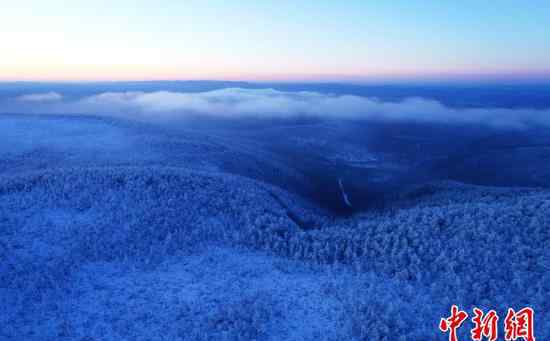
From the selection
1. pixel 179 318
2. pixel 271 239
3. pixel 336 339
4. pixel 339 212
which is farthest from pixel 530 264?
pixel 339 212

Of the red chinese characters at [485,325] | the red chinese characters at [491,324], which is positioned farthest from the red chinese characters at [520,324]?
the red chinese characters at [485,325]

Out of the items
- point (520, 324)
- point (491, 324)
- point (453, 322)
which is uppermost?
point (453, 322)

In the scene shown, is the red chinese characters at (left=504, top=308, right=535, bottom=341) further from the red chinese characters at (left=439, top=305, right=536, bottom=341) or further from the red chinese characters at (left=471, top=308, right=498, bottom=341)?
the red chinese characters at (left=471, top=308, right=498, bottom=341)

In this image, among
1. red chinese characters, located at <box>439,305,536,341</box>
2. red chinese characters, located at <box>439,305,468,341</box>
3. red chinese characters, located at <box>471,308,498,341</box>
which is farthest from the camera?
red chinese characters, located at <box>471,308,498,341</box>

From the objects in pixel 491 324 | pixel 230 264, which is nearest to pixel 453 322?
pixel 491 324

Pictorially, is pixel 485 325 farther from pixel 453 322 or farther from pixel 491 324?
pixel 453 322

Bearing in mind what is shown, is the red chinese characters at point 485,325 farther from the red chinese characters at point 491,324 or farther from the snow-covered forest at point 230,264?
the snow-covered forest at point 230,264

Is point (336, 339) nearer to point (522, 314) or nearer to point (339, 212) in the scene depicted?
point (522, 314)

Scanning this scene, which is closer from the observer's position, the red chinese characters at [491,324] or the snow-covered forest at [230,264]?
the red chinese characters at [491,324]

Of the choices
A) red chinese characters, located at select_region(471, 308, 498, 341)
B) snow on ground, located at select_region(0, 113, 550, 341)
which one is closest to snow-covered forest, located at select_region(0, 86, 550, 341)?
snow on ground, located at select_region(0, 113, 550, 341)

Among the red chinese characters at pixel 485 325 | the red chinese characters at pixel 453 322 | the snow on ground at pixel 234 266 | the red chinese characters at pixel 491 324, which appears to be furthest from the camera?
the snow on ground at pixel 234 266

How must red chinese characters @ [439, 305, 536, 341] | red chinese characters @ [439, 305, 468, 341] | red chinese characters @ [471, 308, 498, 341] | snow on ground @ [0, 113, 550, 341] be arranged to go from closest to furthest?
red chinese characters @ [439, 305, 468, 341], red chinese characters @ [439, 305, 536, 341], red chinese characters @ [471, 308, 498, 341], snow on ground @ [0, 113, 550, 341]
